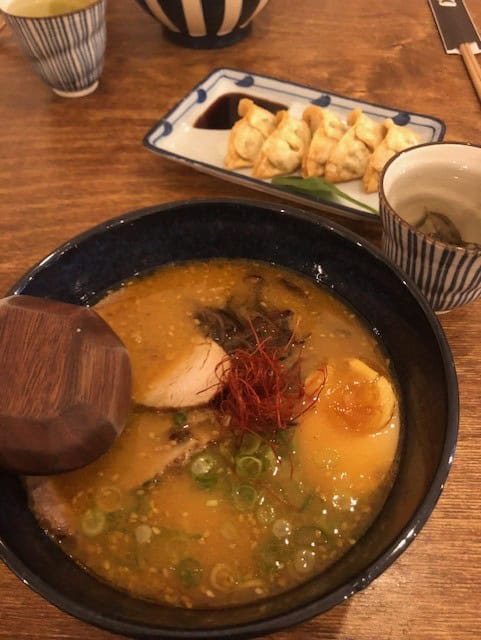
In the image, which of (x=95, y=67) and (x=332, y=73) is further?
(x=332, y=73)

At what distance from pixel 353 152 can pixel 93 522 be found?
1191 mm

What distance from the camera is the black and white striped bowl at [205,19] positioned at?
1996mm

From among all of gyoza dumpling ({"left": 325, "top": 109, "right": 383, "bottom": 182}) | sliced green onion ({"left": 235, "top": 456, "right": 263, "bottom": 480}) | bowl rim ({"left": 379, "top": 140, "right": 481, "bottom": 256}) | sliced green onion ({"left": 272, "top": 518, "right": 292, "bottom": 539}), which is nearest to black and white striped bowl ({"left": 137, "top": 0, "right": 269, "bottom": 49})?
gyoza dumpling ({"left": 325, "top": 109, "right": 383, "bottom": 182})

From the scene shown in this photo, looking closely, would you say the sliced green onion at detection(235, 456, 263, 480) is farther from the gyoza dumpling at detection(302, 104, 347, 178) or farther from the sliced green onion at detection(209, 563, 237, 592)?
the gyoza dumpling at detection(302, 104, 347, 178)

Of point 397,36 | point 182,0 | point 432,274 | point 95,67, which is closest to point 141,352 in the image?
point 432,274

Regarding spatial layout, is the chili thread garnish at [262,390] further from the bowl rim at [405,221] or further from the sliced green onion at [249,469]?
the bowl rim at [405,221]

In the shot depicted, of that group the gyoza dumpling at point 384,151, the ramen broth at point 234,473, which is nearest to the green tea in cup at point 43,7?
the gyoza dumpling at point 384,151

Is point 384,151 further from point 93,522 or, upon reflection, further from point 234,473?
point 93,522

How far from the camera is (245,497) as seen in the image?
1.00m

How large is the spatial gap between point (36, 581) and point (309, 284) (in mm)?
829

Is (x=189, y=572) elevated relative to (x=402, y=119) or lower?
lower

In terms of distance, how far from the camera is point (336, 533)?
96cm

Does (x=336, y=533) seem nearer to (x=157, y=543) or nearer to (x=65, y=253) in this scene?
(x=157, y=543)

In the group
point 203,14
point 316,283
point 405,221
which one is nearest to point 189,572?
point 316,283
